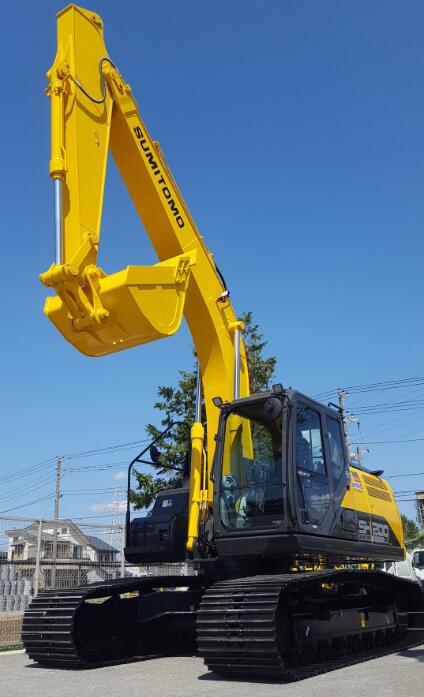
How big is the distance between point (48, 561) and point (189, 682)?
6.42 metres

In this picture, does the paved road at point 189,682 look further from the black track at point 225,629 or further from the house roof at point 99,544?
the house roof at point 99,544

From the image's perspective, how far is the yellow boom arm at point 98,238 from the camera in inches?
264

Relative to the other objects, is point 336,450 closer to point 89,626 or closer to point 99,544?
point 89,626

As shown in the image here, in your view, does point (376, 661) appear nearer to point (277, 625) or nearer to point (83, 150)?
point (277, 625)

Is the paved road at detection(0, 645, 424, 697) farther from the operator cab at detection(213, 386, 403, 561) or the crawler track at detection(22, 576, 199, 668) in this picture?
the operator cab at detection(213, 386, 403, 561)

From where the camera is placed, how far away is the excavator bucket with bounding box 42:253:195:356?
6.60 metres

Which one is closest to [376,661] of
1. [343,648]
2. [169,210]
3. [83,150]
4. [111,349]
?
[343,648]

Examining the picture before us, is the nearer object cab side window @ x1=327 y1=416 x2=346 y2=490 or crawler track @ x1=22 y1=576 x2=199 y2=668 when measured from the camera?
crawler track @ x1=22 y1=576 x2=199 y2=668

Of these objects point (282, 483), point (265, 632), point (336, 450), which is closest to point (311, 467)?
point (282, 483)

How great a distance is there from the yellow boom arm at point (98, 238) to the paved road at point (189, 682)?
1.49 metres

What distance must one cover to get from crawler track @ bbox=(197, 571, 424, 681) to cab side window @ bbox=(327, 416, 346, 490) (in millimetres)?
1082

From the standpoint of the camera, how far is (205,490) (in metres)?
8.07

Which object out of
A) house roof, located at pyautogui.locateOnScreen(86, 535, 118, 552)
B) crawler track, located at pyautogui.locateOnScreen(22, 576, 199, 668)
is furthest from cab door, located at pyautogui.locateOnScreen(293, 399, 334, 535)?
house roof, located at pyautogui.locateOnScreen(86, 535, 118, 552)

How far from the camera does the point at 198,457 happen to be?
831cm
